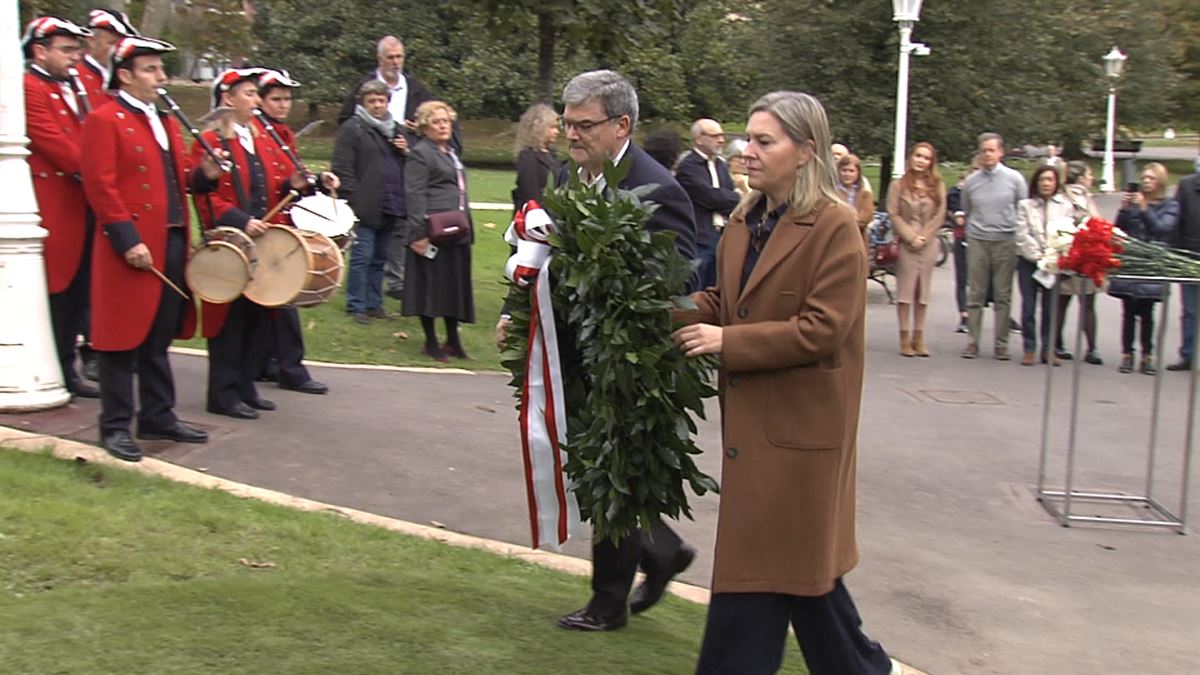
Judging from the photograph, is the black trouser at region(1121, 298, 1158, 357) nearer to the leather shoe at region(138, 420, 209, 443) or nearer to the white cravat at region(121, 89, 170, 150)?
the leather shoe at region(138, 420, 209, 443)

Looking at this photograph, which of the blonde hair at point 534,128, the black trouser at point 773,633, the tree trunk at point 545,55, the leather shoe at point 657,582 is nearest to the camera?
the black trouser at point 773,633

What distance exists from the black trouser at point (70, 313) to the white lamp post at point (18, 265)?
744 mm

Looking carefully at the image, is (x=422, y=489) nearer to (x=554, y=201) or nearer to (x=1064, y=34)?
(x=554, y=201)

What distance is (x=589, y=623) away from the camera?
17.3ft

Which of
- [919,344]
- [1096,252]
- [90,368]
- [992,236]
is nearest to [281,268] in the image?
[90,368]

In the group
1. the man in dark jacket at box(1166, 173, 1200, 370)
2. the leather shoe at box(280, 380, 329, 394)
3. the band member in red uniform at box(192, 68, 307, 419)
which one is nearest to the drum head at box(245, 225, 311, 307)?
the band member in red uniform at box(192, 68, 307, 419)

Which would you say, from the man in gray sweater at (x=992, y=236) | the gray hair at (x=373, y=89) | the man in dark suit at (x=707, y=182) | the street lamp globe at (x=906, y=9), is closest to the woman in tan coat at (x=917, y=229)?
the man in gray sweater at (x=992, y=236)

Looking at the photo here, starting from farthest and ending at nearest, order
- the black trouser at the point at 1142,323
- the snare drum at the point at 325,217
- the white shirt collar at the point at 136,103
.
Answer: the black trouser at the point at 1142,323
the snare drum at the point at 325,217
the white shirt collar at the point at 136,103

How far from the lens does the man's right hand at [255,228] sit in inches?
317

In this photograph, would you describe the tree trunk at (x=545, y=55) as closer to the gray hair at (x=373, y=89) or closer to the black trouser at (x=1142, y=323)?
the gray hair at (x=373, y=89)

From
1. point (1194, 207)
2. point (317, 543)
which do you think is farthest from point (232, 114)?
point (1194, 207)

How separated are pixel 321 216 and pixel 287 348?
1085 mm

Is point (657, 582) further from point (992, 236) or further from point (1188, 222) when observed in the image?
point (1188, 222)

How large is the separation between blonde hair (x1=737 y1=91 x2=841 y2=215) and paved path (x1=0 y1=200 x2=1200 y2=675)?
8.07 feet
